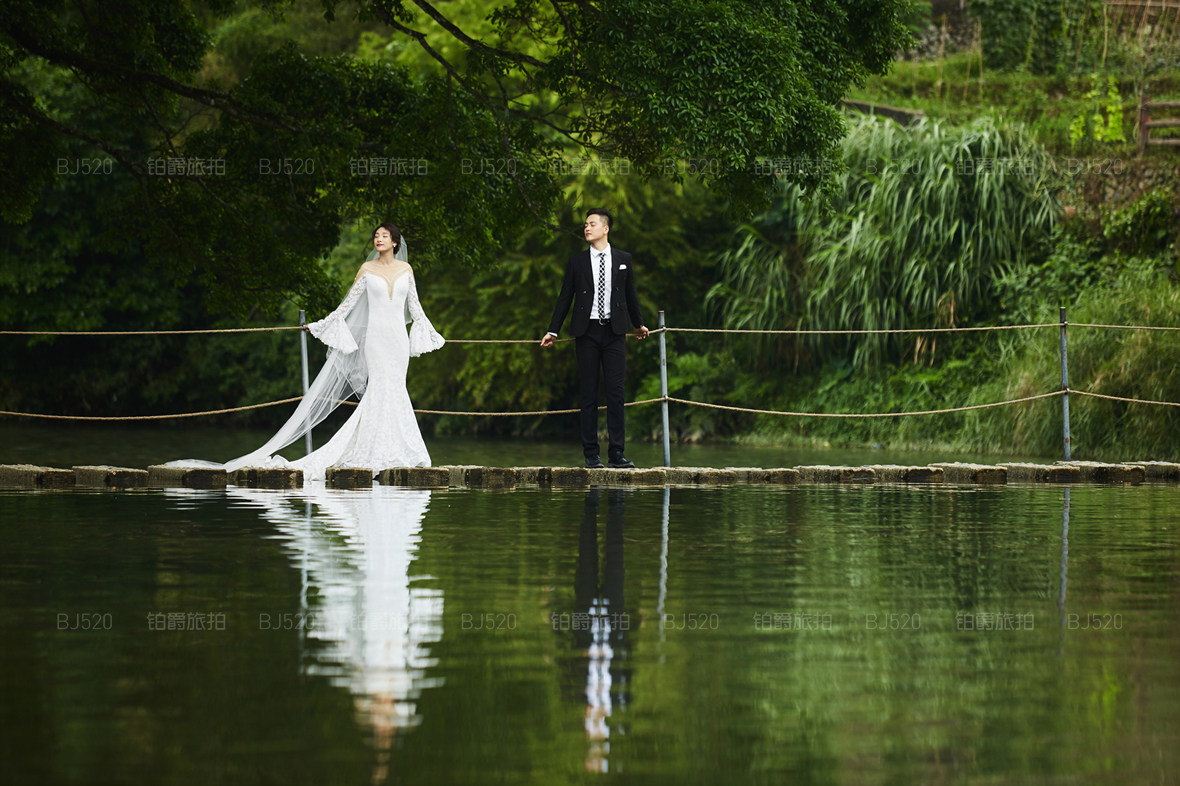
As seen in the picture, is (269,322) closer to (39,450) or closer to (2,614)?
(39,450)

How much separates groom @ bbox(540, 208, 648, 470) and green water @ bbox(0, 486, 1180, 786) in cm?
328

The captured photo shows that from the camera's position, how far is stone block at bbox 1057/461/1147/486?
498 inches

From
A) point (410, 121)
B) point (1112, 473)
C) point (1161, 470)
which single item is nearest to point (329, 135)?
point (410, 121)

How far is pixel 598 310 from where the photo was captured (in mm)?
12312

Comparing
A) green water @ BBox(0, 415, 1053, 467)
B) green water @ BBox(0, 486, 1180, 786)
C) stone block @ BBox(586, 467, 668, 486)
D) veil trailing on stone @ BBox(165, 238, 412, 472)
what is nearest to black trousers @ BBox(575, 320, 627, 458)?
stone block @ BBox(586, 467, 668, 486)

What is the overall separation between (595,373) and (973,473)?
3.24m

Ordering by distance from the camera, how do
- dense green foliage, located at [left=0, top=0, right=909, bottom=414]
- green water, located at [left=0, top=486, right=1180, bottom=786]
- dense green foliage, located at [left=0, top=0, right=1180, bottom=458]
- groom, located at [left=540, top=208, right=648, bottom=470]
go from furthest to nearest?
dense green foliage, located at [left=0, top=0, right=1180, bottom=458] < dense green foliage, located at [left=0, top=0, right=909, bottom=414] < groom, located at [left=540, top=208, right=648, bottom=470] < green water, located at [left=0, top=486, right=1180, bottom=786]

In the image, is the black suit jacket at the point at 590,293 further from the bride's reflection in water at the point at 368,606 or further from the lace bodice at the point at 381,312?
the bride's reflection in water at the point at 368,606

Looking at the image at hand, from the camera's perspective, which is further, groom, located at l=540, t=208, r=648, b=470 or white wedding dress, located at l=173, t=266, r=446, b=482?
white wedding dress, located at l=173, t=266, r=446, b=482

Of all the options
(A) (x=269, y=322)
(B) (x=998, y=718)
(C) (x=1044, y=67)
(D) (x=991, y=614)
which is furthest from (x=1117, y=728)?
(A) (x=269, y=322)

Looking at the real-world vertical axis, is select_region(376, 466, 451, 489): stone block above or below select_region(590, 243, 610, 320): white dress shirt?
below

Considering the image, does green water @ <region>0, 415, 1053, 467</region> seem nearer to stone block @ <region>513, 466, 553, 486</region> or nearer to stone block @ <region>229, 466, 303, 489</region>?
stone block @ <region>513, 466, 553, 486</region>

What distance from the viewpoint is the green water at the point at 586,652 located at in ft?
13.0

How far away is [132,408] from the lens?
3406 centimetres
